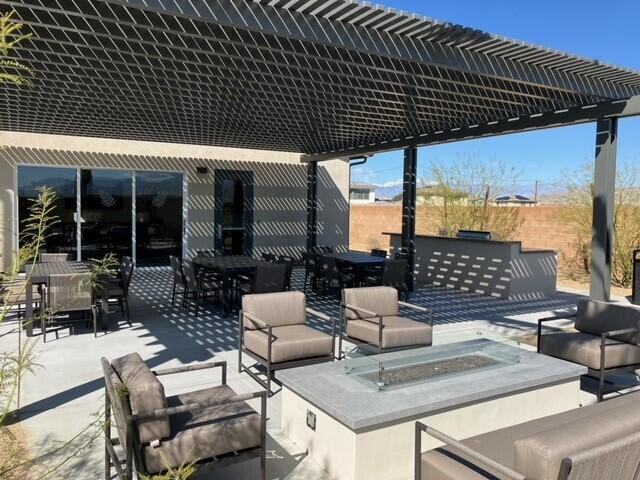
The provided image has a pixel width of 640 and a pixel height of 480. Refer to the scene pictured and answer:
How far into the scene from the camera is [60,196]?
12.0 meters

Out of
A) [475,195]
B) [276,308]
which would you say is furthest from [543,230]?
[276,308]

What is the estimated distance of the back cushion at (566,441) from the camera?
2.03 metres

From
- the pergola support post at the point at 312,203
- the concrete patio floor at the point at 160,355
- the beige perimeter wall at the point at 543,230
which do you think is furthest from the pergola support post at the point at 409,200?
the beige perimeter wall at the point at 543,230

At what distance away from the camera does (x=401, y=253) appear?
1073cm

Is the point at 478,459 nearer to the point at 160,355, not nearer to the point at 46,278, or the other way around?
the point at 160,355

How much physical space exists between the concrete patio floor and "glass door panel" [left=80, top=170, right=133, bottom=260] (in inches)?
101

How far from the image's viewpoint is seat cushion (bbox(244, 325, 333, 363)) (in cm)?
453

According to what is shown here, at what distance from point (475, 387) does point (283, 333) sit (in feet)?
6.39

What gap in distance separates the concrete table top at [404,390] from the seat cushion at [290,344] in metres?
0.64

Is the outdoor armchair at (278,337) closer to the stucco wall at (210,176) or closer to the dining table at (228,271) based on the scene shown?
the dining table at (228,271)

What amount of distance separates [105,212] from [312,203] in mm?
5139

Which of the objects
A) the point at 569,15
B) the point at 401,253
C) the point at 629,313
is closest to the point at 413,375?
the point at 629,313

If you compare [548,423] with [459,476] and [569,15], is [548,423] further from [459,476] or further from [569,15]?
[569,15]

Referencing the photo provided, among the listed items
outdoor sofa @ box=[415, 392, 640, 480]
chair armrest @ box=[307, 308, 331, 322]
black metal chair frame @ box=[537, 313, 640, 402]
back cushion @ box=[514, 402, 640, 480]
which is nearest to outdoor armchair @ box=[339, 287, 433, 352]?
chair armrest @ box=[307, 308, 331, 322]
